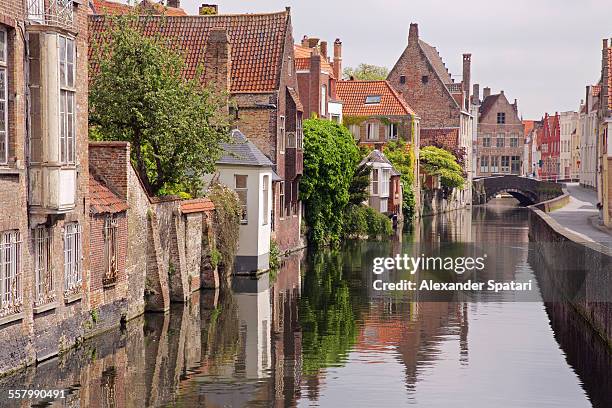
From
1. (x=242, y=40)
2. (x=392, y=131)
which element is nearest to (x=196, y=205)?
(x=242, y=40)

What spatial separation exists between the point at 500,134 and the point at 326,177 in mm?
85666

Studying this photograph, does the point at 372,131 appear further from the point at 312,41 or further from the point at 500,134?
the point at 500,134

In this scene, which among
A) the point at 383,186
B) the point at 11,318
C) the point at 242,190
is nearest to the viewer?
the point at 11,318

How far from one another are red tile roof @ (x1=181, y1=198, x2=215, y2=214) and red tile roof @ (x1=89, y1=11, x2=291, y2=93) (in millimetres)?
10367

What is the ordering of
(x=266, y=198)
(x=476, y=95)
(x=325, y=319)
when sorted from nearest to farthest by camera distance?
(x=325, y=319) < (x=266, y=198) < (x=476, y=95)

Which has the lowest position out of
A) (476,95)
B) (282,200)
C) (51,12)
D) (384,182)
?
(282,200)

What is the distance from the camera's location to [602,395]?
1919cm

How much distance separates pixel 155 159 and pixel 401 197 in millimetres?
42413

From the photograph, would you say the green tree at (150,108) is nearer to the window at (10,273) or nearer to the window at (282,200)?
the window at (10,273)

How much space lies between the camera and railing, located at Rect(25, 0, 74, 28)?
19.0m

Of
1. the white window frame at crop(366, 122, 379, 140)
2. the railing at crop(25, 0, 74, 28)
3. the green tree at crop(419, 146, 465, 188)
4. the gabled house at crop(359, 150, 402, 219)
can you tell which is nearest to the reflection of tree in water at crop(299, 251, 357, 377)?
the railing at crop(25, 0, 74, 28)

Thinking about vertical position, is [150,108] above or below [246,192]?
above

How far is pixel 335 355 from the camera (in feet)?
74.2

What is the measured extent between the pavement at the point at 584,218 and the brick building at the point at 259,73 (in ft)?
36.6
